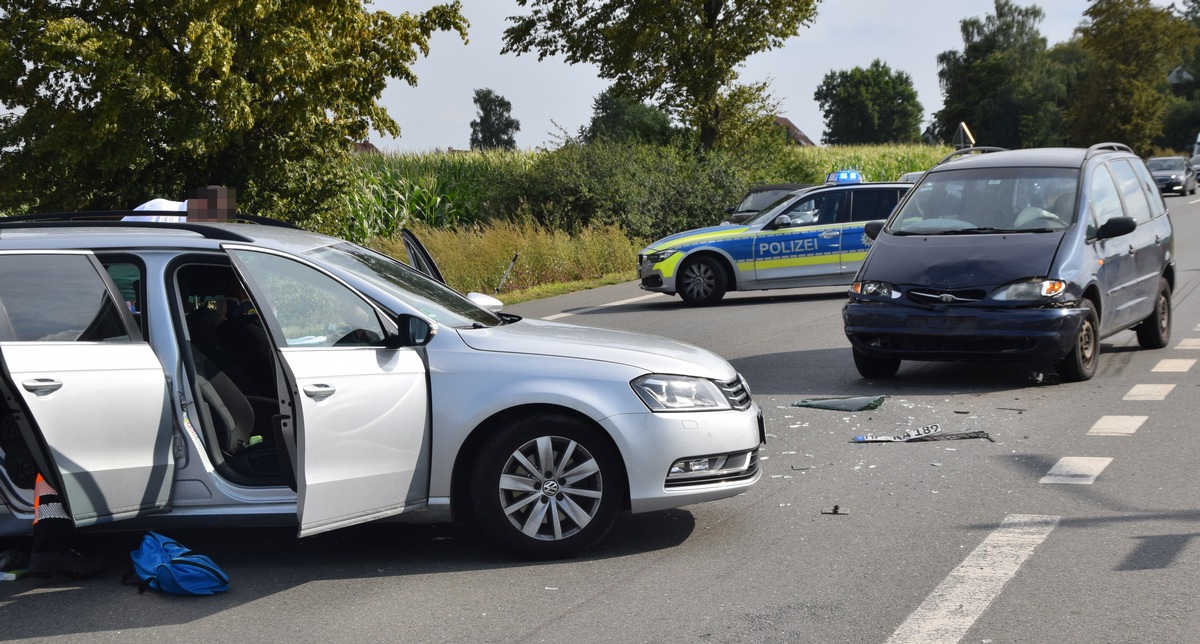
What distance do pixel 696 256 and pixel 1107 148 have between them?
732 centimetres

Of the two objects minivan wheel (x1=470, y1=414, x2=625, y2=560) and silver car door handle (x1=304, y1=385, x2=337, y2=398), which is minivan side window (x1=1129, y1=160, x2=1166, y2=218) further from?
silver car door handle (x1=304, y1=385, x2=337, y2=398)

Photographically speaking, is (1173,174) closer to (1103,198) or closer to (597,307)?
(597,307)

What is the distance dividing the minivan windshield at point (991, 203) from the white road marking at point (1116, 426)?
2016mm

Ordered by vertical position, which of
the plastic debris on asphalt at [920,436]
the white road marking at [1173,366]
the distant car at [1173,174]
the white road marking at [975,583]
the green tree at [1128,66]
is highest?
the green tree at [1128,66]

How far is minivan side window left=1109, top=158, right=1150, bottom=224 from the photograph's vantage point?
11312 mm

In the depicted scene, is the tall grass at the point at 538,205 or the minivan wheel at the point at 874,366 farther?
the tall grass at the point at 538,205

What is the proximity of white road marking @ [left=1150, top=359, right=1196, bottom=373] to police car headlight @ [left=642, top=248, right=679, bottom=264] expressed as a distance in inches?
325

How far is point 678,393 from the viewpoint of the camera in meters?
5.78

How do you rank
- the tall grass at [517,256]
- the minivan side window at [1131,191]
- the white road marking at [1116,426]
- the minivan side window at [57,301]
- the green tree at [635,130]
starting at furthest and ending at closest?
the green tree at [635,130] → the tall grass at [517,256] → the minivan side window at [1131,191] → the white road marking at [1116,426] → the minivan side window at [57,301]

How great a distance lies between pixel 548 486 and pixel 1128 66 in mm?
74375

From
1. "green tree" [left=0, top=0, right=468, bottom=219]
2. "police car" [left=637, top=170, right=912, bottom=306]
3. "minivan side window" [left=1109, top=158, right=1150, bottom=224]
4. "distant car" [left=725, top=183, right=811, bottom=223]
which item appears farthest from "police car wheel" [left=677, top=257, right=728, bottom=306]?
"distant car" [left=725, top=183, right=811, bottom=223]

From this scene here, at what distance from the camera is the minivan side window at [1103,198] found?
1051 cm

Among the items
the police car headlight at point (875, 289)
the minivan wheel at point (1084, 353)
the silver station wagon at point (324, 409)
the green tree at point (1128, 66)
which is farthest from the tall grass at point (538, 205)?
the green tree at point (1128, 66)

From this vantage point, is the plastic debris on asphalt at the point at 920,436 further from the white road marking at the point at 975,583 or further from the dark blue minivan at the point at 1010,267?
the white road marking at the point at 975,583
